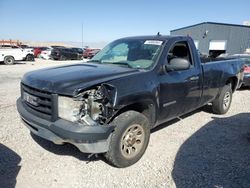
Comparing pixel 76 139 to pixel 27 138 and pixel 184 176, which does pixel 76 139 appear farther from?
pixel 27 138

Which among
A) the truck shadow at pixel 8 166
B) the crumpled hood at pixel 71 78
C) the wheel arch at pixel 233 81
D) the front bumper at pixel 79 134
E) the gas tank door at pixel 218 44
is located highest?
the gas tank door at pixel 218 44

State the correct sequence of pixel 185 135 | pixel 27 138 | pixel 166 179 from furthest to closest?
pixel 185 135 < pixel 27 138 < pixel 166 179

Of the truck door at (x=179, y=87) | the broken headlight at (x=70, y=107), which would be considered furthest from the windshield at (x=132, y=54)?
the broken headlight at (x=70, y=107)

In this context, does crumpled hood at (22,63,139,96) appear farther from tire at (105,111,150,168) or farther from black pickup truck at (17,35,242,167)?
tire at (105,111,150,168)

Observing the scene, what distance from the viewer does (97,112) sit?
3375mm

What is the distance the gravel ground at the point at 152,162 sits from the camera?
3.51m

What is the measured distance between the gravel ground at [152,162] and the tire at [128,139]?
0.16 metres

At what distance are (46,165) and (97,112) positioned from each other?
125cm

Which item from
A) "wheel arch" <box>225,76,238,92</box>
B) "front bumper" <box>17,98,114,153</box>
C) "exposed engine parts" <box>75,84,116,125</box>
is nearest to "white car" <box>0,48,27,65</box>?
"wheel arch" <box>225,76,238,92</box>

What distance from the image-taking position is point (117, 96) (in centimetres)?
342

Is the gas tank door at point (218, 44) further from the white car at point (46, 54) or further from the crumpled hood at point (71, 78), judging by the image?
the crumpled hood at point (71, 78)

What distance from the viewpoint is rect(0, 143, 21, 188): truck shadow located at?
3.41m

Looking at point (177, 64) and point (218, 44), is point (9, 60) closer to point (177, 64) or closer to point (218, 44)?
point (177, 64)

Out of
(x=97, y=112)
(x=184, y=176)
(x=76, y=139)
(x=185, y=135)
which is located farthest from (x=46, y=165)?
(x=185, y=135)
